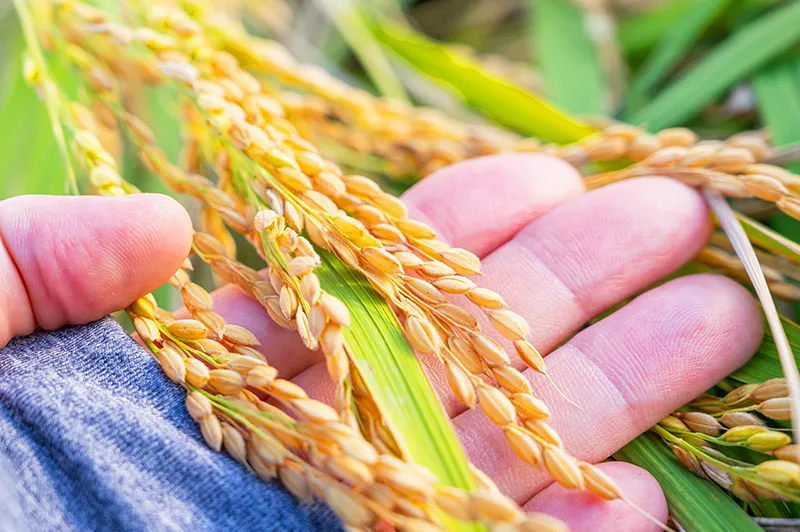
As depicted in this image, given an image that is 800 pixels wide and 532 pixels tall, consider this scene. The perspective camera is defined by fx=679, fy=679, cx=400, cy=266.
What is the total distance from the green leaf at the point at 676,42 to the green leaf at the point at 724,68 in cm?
7

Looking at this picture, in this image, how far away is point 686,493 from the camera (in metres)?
0.77

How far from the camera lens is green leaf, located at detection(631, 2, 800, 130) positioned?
1299mm

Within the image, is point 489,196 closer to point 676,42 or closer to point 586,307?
point 586,307

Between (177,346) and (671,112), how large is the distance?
1051 mm

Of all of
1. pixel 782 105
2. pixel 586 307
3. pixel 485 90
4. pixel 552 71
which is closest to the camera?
pixel 586 307

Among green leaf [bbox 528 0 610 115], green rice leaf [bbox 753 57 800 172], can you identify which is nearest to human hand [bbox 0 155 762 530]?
green rice leaf [bbox 753 57 800 172]

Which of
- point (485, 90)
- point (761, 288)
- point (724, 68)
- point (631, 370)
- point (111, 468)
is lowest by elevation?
point (111, 468)

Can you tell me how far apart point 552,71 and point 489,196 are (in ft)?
2.07

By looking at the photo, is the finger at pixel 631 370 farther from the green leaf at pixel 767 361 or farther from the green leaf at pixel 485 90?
the green leaf at pixel 485 90

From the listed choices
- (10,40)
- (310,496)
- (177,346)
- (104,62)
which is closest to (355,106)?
(104,62)

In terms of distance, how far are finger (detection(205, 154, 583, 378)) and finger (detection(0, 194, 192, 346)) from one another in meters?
0.39

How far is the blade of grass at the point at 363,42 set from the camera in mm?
1505

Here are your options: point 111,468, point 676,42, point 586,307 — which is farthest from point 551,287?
point 676,42

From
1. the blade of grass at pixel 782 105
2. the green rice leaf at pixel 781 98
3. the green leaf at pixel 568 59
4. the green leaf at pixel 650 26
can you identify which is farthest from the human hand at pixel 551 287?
the green leaf at pixel 650 26
